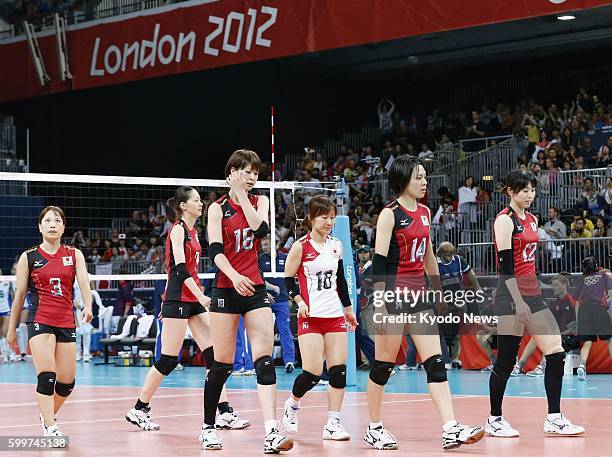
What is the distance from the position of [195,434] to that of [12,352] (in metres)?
14.7

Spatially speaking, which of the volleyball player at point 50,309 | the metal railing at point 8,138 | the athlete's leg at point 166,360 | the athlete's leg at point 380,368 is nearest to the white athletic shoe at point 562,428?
the athlete's leg at point 380,368

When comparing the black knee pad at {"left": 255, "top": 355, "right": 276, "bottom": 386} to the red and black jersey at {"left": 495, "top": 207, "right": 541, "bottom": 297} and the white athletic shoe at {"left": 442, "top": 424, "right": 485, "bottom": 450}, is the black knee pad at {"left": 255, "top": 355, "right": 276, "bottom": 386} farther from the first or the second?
the red and black jersey at {"left": 495, "top": 207, "right": 541, "bottom": 297}

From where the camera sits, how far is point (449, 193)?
23.8 meters

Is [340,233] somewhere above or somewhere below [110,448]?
above

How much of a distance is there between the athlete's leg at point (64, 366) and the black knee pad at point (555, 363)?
12.9ft

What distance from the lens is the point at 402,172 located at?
8016 millimetres

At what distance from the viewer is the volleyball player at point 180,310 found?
9586 millimetres

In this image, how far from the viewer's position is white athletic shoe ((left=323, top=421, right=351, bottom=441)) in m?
8.56

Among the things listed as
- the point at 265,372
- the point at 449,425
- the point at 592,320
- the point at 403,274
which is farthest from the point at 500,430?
the point at 592,320

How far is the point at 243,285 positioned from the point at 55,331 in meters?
1.78

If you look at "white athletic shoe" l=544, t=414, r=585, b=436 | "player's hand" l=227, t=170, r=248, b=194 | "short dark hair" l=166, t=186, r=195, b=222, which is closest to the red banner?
"short dark hair" l=166, t=186, r=195, b=222

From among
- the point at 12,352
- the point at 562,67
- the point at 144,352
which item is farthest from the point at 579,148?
the point at 12,352

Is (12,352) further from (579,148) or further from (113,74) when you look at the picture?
(579,148)

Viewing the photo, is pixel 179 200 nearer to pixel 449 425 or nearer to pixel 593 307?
pixel 449 425
